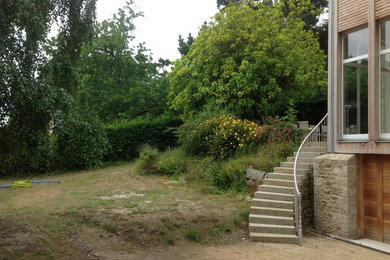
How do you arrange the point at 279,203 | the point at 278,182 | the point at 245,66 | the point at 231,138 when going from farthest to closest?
the point at 245,66
the point at 231,138
the point at 278,182
the point at 279,203

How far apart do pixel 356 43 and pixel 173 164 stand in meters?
8.57

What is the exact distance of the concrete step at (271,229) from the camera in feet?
27.2

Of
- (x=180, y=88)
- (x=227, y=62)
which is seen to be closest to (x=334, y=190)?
(x=227, y=62)

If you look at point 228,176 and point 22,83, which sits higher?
point 22,83

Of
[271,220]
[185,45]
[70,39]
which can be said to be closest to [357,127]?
[271,220]

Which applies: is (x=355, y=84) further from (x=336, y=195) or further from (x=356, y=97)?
(x=336, y=195)

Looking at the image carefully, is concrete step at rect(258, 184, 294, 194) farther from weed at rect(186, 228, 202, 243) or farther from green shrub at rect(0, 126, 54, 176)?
green shrub at rect(0, 126, 54, 176)

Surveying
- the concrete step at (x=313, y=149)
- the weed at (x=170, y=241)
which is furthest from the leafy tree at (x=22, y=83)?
the concrete step at (x=313, y=149)

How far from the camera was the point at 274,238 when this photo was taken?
813cm

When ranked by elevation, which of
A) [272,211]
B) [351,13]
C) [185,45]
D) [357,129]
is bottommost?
[272,211]

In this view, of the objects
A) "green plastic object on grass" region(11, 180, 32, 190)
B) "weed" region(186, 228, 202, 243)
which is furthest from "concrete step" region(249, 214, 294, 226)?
"green plastic object on grass" region(11, 180, 32, 190)

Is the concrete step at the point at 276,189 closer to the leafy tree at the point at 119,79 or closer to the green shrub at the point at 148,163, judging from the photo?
the green shrub at the point at 148,163

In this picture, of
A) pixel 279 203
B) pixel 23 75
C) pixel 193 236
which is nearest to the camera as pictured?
pixel 23 75

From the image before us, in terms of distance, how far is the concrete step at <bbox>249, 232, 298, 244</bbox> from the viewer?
8.05m
